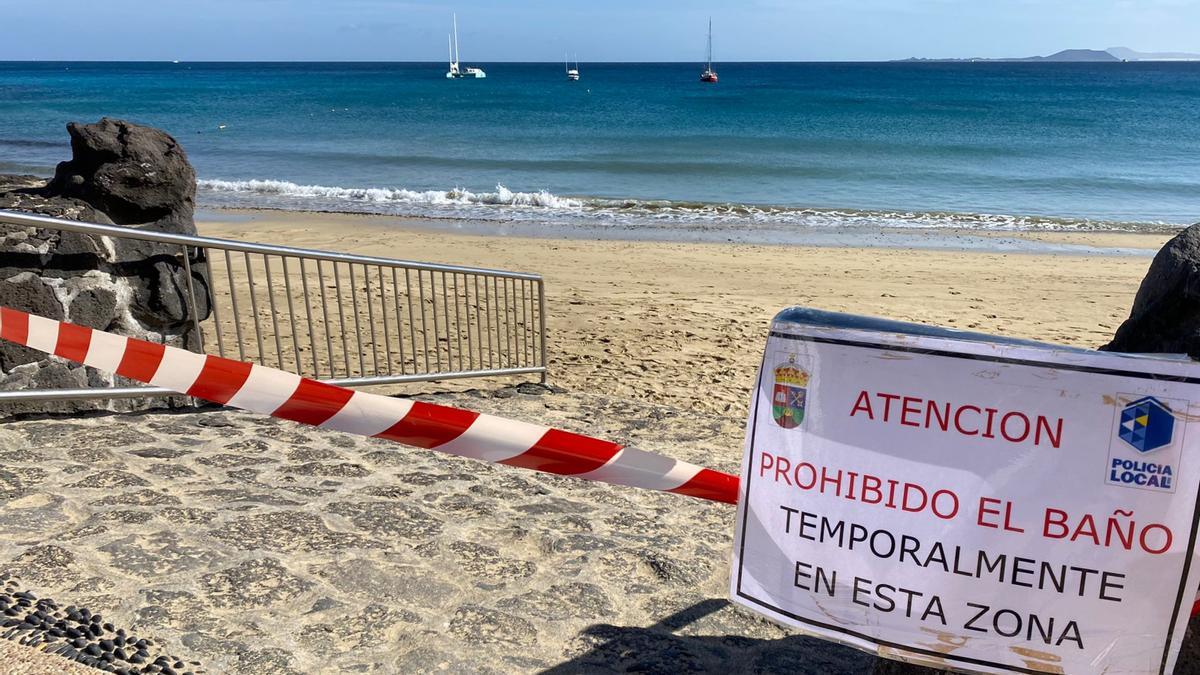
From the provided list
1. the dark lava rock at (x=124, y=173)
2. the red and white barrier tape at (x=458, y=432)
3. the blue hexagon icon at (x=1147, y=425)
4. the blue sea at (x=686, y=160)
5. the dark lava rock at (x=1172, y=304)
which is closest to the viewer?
the blue hexagon icon at (x=1147, y=425)

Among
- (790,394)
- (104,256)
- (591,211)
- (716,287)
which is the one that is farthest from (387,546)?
(591,211)

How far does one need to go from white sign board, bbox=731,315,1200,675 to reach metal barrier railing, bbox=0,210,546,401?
177 inches

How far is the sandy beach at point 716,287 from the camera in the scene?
9547 millimetres

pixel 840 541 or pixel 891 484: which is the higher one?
pixel 891 484

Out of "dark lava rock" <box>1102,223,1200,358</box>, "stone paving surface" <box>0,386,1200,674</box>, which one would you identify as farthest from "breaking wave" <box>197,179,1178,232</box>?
"dark lava rock" <box>1102,223,1200,358</box>

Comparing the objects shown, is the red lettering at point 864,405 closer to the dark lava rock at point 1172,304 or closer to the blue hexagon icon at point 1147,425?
the blue hexagon icon at point 1147,425

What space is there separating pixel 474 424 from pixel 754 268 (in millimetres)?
12978

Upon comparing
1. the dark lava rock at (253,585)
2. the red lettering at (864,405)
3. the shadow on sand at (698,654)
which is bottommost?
the shadow on sand at (698,654)

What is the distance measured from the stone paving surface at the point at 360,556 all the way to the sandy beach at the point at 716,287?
2373mm

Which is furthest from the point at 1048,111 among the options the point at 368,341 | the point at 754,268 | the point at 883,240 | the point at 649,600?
the point at 649,600

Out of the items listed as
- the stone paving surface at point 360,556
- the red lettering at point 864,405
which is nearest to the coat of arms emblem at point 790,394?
the red lettering at point 864,405

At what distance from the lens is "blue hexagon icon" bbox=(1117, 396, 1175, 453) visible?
75.6 inches

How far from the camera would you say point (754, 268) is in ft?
51.3

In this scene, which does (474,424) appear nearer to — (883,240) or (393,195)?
(883,240)
